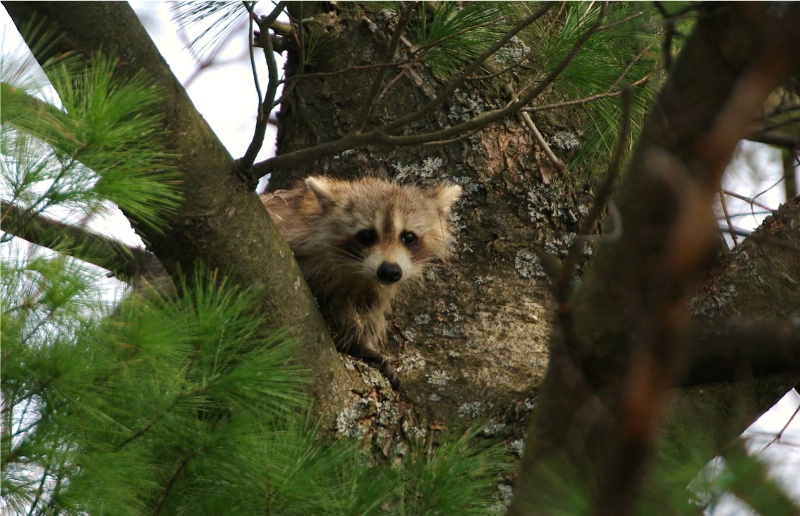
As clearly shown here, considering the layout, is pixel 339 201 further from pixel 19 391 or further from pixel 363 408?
pixel 19 391

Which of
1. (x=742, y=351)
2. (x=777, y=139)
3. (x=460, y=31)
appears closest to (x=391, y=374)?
(x=460, y=31)

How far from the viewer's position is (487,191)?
332 cm

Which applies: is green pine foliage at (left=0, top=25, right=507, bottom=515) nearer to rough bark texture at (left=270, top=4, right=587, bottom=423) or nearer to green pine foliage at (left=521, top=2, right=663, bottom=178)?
rough bark texture at (left=270, top=4, right=587, bottom=423)

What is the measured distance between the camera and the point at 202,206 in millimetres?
2262

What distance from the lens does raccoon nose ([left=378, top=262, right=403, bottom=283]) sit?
346cm

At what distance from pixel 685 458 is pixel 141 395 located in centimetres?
116

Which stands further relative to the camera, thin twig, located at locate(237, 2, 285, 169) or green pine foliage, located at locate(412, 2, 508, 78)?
green pine foliage, located at locate(412, 2, 508, 78)

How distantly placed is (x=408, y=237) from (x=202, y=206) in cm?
173

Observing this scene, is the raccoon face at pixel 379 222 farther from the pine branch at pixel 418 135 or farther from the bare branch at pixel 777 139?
the bare branch at pixel 777 139

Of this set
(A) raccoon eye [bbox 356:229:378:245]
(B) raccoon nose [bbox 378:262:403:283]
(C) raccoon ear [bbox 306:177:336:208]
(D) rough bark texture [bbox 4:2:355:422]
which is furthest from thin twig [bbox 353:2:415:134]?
(A) raccoon eye [bbox 356:229:378:245]

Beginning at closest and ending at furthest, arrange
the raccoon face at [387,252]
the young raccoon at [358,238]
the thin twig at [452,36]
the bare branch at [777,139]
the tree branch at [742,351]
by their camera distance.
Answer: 1. the bare branch at [777,139]
2. the tree branch at [742,351]
3. the thin twig at [452,36]
4. the raccoon face at [387,252]
5. the young raccoon at [358,238]

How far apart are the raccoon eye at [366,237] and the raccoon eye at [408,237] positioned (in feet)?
0.48

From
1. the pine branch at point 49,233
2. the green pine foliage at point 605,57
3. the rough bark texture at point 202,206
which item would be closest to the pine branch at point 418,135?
the rough bark texture at point 202,206

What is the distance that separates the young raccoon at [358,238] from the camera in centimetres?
358
